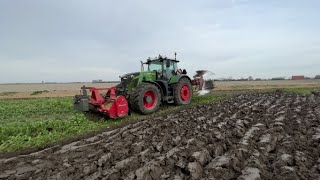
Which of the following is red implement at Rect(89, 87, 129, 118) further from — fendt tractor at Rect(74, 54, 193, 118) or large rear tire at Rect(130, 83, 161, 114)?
large rear tire at Rect(130, 83, 161, 114)

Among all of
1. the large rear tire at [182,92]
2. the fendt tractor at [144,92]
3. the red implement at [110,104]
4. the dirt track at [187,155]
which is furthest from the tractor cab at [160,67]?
the dirt track at [187,155]

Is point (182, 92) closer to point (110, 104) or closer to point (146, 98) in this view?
point (146, 98)

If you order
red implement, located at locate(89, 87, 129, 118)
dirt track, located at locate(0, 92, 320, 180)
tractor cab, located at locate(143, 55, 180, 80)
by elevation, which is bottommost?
dirt track, located at locate(0, 92, 320, 180)

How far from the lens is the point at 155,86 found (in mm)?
13844

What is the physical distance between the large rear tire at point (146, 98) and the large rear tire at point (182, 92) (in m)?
1.60

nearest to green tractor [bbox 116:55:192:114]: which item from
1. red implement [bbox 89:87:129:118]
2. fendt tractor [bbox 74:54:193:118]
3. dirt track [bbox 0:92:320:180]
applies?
fendt tractor [bbox 74:54:193:118]

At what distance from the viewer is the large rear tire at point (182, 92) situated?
15.4 metres

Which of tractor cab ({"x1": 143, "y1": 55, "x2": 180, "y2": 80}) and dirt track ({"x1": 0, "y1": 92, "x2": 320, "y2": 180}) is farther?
tractor cab ({"x1": 143, "y1": 55, "x2": 180, "y2": 80})

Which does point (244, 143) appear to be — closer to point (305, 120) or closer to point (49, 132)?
point (305, 120)

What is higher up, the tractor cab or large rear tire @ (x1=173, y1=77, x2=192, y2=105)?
the tractor cab

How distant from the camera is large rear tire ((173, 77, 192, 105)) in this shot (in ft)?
50.4

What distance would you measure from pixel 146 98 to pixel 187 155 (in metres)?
7.22

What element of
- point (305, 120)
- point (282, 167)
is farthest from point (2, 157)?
point (305, 120)

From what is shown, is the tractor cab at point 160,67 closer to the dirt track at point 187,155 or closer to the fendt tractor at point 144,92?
the fendt tractor at point 144,92
